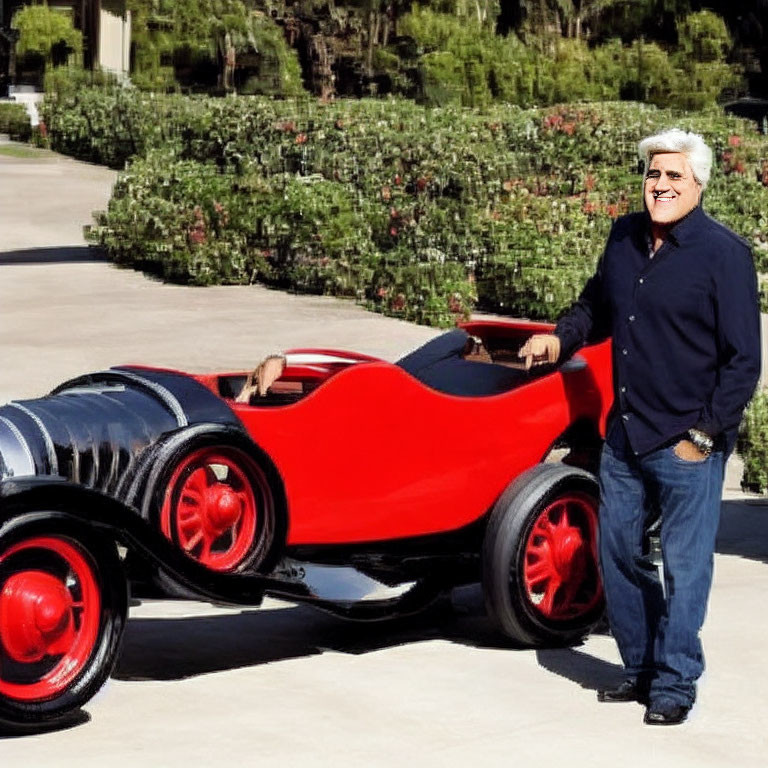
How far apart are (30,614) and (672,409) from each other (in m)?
2.05

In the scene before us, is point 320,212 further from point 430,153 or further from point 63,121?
point 63,121

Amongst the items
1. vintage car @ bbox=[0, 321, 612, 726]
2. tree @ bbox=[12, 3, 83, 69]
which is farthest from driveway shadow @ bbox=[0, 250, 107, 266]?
tree @ bbox=[12, 3, 83, 69]

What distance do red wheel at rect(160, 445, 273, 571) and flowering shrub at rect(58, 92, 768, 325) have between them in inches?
451

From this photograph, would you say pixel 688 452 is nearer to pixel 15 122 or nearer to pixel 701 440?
pixel 701 440

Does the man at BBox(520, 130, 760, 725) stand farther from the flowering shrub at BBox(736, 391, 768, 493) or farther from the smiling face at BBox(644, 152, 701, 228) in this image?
the flowering shrub at BBox(736, 391, 768, 493)

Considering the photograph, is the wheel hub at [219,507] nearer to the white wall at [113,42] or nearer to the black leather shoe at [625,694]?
the black leather shoe at [625,694]

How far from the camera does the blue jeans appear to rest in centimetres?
602

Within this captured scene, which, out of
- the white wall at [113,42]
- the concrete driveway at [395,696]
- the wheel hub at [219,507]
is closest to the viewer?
the concrete driveway at [395,696]

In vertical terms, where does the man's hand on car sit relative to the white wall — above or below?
below

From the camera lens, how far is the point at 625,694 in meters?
6.24

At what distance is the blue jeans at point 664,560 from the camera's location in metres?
6.02

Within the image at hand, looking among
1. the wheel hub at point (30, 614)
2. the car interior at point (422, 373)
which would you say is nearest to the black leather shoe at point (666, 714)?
the car interior at point (422, 373)

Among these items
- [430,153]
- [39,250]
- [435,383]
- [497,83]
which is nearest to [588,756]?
[435,383]

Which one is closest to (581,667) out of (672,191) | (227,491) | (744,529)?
(227,491)
